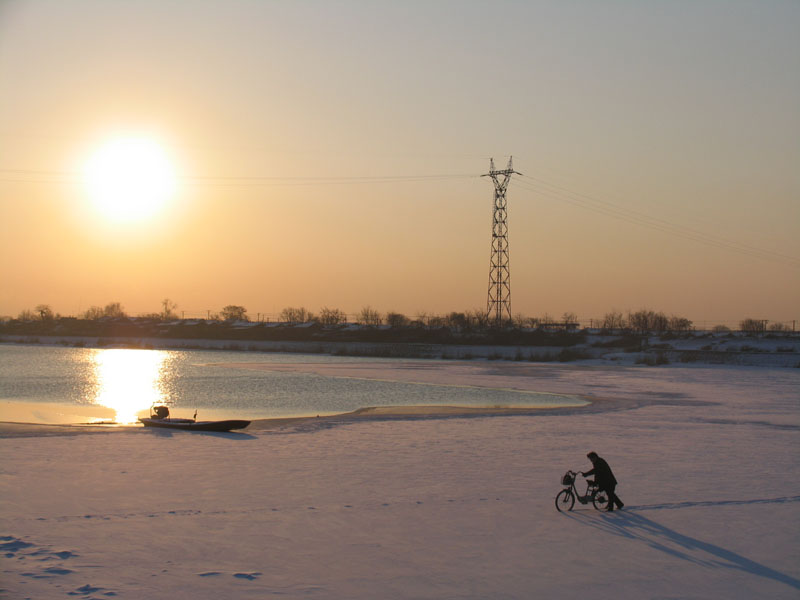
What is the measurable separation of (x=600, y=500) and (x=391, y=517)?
4110 millimetres

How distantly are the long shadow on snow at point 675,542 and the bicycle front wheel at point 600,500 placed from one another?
361 millimetres

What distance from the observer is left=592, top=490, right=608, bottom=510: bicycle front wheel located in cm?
1491

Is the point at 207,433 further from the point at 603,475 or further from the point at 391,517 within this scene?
the point at 603,475

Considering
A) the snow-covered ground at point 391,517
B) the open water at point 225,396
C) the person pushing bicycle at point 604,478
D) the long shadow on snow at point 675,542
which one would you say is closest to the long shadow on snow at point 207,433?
the snow-covered ground at point 391,517

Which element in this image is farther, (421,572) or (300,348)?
(300,348)

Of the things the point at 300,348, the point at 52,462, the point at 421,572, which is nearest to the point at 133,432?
the point at 52,462

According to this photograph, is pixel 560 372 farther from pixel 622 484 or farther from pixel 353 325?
pixel 353 325

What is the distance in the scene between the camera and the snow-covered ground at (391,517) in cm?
1099

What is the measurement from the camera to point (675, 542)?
12.9 metres

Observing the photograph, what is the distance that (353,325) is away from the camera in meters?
180

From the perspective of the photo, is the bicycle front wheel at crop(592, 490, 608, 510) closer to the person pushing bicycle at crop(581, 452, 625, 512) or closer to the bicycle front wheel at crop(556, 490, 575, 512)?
the person pushing bicycle at crop(581, 452, 625, 512)

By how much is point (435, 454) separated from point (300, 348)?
11445cm

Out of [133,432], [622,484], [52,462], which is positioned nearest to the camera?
[622,484]

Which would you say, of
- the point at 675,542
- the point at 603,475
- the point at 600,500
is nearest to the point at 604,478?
the point at 603,475
